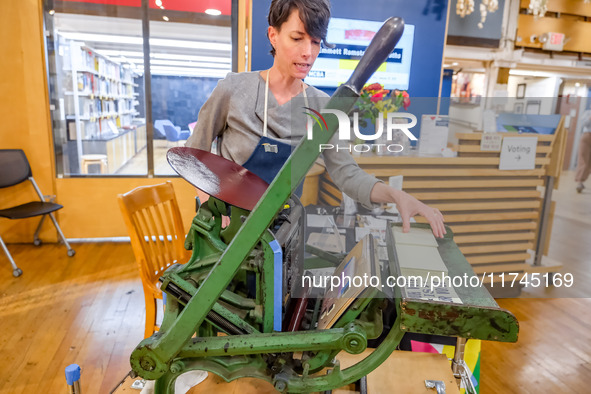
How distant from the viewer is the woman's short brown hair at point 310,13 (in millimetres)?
940

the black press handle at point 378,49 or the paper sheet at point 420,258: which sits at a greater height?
the black press handle at point 378,49

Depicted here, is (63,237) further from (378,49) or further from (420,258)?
(378,49)

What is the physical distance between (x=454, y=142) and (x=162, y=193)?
169cm

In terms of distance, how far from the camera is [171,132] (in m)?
4.14

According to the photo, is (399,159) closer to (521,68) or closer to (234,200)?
(234,200)

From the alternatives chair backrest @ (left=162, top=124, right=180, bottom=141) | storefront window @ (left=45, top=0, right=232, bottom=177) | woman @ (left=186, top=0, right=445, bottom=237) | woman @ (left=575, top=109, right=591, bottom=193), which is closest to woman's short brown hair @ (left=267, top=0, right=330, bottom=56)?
woman @ (left=186, top=0, right=445, bottom=237)

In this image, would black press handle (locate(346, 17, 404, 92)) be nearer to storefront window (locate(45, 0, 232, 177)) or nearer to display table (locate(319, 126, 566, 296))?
display table (locate(319, 126, 566, 296))

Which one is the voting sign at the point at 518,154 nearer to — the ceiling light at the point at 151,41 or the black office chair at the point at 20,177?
the ceiling light at the point at 151,41

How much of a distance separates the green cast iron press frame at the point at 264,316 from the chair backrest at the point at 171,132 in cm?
338

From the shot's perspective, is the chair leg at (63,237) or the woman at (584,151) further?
the chair leg at (63,237)

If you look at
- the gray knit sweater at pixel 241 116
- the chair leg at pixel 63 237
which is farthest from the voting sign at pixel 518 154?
the chair leg at pixel 63 237

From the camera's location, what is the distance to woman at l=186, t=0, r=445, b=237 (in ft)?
2.84

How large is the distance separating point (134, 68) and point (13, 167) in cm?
139

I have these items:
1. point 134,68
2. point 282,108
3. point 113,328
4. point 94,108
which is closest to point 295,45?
point 282,108
